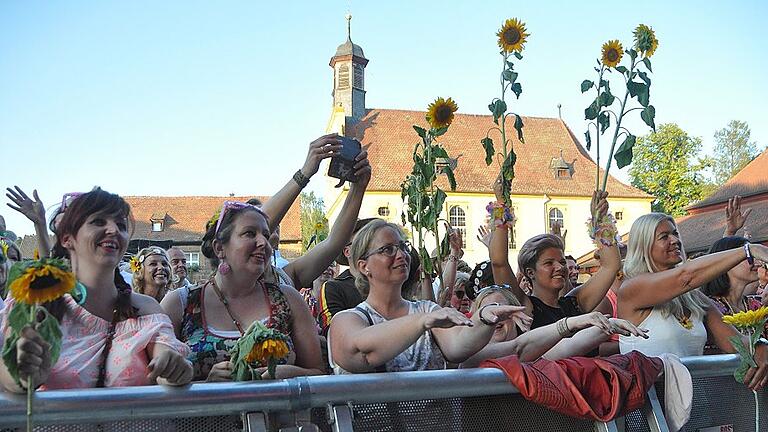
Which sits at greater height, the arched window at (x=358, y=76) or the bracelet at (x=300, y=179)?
the arched window at (x=358, y=76)

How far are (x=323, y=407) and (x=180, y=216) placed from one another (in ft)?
184

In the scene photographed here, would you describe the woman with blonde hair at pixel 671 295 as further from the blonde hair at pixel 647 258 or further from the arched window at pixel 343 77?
the arched window at pixel 343 77

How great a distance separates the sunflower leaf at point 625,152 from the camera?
15.6 ft

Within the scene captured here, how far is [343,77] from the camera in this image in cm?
5278

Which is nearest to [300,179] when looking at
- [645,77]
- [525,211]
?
[645,77]

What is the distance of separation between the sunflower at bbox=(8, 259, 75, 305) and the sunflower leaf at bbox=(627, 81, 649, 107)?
12.9ft

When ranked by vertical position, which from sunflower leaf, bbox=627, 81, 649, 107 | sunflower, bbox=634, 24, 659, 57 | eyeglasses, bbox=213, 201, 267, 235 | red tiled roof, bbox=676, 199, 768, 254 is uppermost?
red tiled roof, bbox=676, 199, 768, 254

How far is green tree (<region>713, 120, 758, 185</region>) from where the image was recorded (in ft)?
214

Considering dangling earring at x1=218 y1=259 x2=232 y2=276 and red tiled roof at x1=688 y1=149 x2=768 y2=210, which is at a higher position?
red tiled roof at x1=688 y1=149 x2=768 y2=210

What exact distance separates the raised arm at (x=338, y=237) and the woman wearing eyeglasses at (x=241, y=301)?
677 millimetres

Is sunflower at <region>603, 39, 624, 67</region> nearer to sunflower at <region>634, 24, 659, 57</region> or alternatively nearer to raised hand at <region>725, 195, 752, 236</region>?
sunflower at <region>634, 24, 659, 57</region>

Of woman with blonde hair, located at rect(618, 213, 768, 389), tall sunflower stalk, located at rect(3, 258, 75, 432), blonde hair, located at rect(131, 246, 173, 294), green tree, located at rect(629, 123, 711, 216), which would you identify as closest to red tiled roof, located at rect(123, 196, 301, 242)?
green tree, located at rect(629, 123, 711, 216)

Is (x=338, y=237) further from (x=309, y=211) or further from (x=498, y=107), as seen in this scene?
(x=309, y=211)

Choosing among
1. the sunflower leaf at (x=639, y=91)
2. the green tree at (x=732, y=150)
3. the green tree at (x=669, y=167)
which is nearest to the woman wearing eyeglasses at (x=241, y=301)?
the sunflower leaf at (x=639, y=91)
